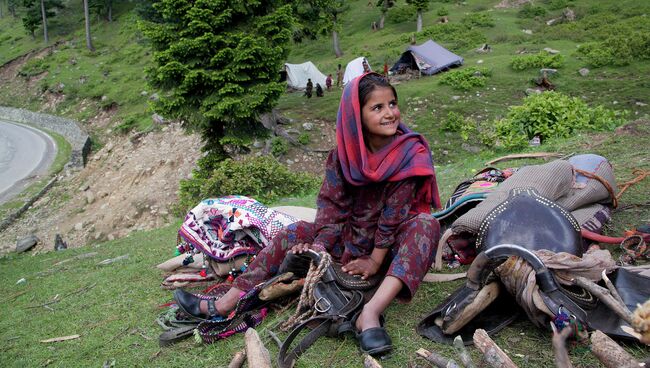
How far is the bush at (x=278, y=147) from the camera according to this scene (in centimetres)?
1570

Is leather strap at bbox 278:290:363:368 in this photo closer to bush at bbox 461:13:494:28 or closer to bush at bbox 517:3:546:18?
bush at bbox 461:13:494:28

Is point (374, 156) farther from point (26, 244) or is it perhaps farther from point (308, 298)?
point (26, 244)

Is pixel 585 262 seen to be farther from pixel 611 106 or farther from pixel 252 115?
pixel 611 106

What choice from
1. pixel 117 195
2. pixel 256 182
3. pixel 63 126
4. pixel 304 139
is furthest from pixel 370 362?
pixel 63 126

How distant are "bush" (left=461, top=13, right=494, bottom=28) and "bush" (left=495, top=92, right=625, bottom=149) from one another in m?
19.5

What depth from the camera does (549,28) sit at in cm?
2511

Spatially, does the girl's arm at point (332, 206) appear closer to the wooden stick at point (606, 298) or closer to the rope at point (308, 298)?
the rope at point (308, 298)

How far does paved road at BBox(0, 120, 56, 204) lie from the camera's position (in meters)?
20.6

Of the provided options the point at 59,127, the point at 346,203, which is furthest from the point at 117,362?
the point at 59,127

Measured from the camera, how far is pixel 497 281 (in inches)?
106

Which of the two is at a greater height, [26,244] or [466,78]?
[466,78]

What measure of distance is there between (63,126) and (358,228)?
29.5 m

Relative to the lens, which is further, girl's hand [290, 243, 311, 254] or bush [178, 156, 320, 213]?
bush [178, 156, 320, 213]

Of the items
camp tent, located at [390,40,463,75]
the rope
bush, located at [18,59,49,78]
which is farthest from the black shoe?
bush, located at [18,59,49,78]
